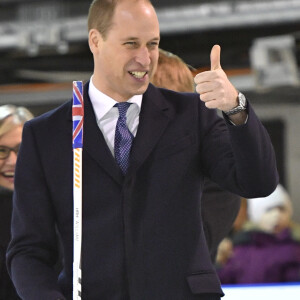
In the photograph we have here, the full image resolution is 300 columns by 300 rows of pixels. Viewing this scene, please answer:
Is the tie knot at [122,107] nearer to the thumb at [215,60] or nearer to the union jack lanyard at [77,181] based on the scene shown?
Result: the union jack lanyard at [77,181]

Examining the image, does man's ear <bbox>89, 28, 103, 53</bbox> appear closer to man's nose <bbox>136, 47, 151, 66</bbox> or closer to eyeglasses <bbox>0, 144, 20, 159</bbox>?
man's nose <bbox>136, 47, 151, 66</bbox>

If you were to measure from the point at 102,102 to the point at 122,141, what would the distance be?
9cm

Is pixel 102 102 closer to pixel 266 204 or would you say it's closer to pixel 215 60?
pixel 215 60

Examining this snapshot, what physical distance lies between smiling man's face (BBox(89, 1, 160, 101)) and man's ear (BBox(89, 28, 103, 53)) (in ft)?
0.06

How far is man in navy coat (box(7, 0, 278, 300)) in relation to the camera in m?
1.51

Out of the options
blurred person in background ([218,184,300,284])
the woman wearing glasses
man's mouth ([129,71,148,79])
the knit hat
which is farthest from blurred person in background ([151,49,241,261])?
the knit hat

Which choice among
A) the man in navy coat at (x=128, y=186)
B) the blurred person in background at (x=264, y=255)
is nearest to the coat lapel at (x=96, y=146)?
the man in navy coat at (x=128, y=186)

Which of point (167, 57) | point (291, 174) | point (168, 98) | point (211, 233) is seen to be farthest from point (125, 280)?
point (291, 174)

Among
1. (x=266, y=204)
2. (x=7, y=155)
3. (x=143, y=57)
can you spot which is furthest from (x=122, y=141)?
(x=266, y=204)

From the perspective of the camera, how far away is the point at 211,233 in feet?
6.81

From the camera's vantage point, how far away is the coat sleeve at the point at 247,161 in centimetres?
143

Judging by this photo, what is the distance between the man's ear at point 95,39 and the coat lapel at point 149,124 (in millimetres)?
131

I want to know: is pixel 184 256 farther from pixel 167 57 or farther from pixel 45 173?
pixel 167 57

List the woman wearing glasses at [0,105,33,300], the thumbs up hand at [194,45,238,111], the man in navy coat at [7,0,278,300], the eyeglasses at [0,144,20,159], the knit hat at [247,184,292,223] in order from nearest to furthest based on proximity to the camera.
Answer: the thumbs up hand at [194,45,238,111] < the man in navy coat at [7,0,278,300] < the woman wearing glasses at [0,105,33,300] < the eyeglasses at [0,144,20,159] < the knit hat at [247,184,292,223]
